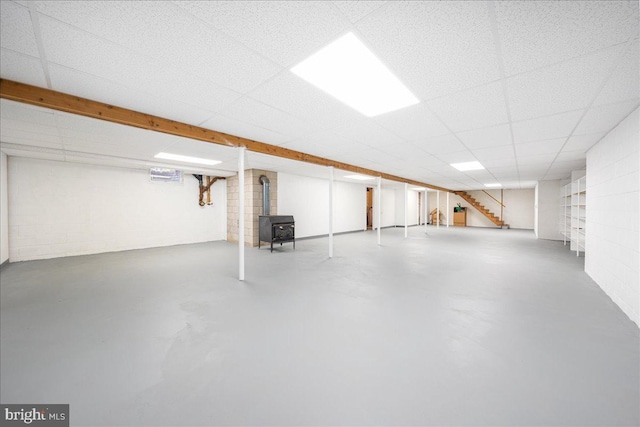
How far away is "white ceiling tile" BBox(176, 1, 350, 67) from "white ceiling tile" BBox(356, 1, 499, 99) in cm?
21

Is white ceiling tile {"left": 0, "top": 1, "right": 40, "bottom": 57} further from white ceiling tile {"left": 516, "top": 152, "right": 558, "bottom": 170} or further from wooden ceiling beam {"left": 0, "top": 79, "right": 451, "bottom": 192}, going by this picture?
white ceiling tile {"left": 516, "top": 152, "right": 558, "bottom": 170}

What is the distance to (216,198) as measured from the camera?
26.6ft

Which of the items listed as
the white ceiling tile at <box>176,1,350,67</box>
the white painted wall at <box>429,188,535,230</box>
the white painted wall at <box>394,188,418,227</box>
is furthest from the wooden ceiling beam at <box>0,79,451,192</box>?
the white painted wall at <box>429,188,535,230</box>

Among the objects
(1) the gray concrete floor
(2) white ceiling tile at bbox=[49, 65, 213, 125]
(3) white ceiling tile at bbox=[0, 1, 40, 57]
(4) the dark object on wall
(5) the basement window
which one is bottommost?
(1) the gray concrete floor

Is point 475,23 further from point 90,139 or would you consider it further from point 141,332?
point 90,139

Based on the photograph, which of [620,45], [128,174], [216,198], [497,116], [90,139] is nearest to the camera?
[620,45]

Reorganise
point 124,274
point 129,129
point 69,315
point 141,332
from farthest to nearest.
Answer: point 124,274 → point 129,129 → point 69,315 → point 141,332

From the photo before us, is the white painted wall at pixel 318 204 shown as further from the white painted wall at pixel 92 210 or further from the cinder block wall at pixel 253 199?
the white painted wall at pixel 92 210

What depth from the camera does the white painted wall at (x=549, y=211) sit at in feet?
28.3

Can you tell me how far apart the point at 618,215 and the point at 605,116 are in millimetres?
1203

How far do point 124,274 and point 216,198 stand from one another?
170 inches

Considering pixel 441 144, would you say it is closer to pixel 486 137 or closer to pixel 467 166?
pixel 486 137

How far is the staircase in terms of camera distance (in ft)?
42.8

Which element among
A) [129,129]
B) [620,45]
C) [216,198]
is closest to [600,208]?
[620,45]
